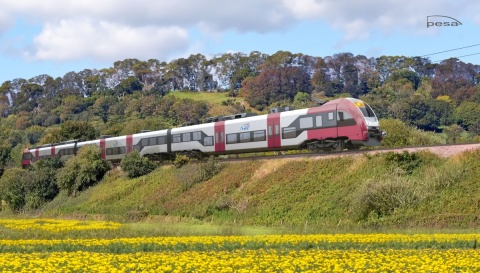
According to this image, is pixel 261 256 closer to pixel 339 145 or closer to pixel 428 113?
pixel 339 145

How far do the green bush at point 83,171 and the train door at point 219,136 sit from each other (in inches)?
705

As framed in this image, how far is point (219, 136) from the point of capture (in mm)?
48625

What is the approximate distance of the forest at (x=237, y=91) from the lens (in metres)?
117

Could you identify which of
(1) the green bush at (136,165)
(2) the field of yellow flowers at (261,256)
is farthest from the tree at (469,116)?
(2) the field of yellow flowers at (261,256)

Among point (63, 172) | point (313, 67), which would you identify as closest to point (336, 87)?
point (313, 67)

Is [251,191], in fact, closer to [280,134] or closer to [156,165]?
[280,134]

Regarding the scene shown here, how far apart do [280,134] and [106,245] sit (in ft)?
74.3

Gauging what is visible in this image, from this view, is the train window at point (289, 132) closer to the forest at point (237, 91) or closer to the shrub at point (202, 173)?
the shrub at point (202, 173)

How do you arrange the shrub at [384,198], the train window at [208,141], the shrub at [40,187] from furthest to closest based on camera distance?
the shrub at [40,187]
the train window at [208,141]
the shrub at [384,198]

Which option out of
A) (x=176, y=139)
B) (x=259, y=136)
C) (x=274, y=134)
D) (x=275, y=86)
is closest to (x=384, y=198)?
(x=274, y=134)

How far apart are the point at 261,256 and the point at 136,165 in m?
40.4

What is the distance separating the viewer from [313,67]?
552 feet

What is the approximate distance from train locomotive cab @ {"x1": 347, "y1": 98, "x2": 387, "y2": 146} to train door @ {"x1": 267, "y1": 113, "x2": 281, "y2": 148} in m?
6.11

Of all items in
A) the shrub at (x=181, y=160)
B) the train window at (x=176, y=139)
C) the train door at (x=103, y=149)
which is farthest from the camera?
the train door at (x=103, y=149)
